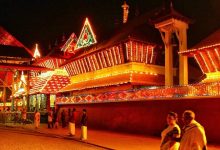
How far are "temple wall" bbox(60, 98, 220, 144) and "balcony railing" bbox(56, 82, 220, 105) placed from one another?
291 mm

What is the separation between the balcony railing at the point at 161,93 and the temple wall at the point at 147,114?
0.29 metres

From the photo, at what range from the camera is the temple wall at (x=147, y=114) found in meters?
18.5

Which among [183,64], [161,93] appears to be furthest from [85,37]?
[161,93]

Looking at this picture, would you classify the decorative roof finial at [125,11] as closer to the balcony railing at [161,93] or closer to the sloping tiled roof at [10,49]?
the balcony railing at [161,93]

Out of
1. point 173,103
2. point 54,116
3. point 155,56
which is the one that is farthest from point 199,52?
point 54,116

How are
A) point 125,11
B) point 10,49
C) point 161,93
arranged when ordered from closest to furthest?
point 161,93 → point 125,11 → point 10,49

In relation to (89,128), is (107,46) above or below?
above

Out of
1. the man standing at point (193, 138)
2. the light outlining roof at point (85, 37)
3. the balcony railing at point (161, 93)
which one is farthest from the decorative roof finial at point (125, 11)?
Answer: the man standing at point (193, 138)

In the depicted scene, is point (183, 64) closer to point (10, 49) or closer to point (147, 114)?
point (147, 114)

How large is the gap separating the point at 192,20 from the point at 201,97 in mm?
A: 9954

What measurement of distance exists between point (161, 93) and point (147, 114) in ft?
6.03

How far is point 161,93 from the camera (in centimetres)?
2202

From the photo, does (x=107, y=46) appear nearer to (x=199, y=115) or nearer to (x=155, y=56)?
(x=155, y=56)

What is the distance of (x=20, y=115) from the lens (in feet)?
113
